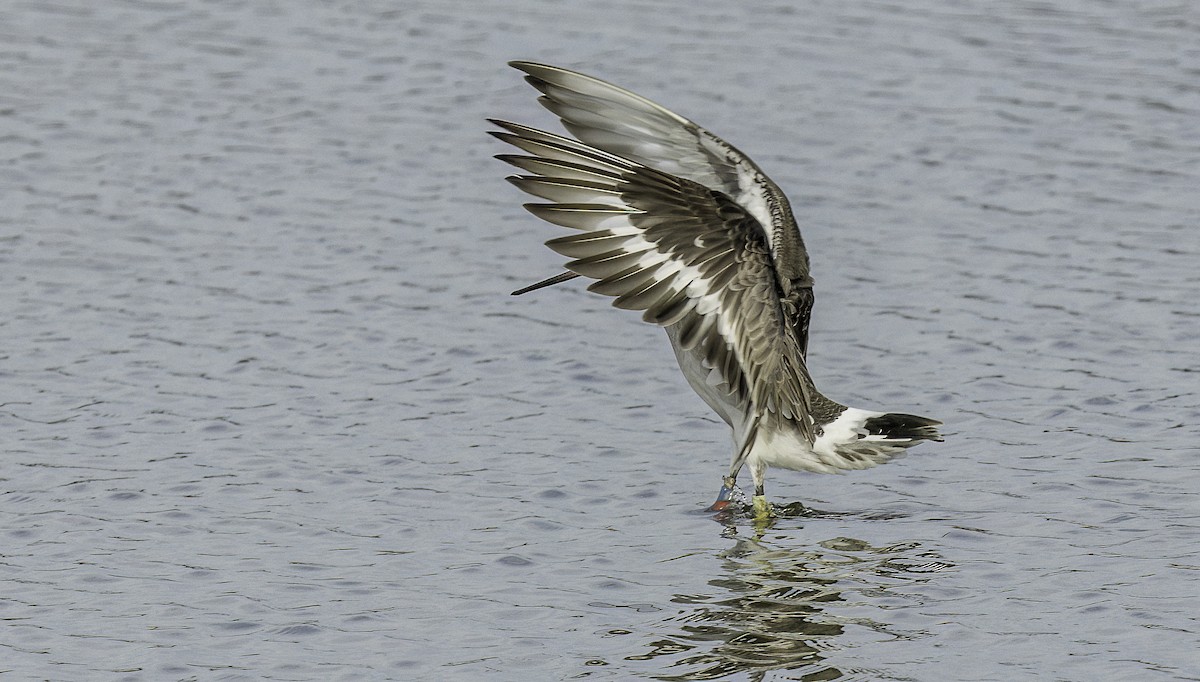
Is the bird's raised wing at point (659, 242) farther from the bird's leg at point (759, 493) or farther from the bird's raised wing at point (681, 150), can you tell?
the bird's leg at point (759, 493)

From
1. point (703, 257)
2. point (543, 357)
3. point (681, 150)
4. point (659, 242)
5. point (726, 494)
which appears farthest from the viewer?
point (543, 357)

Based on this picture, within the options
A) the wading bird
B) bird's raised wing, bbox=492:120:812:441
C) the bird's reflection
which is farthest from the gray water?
bird's raised wing, bbox=492:120:812:441

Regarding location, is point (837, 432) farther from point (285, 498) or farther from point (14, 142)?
point (14, 142)

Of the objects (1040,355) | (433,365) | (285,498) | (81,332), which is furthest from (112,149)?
(1040,355)

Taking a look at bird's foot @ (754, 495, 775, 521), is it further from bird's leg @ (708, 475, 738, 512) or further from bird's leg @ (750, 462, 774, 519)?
bird's leg @ (708, 475, 738, 512)

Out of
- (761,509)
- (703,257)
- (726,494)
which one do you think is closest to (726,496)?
(726,494)

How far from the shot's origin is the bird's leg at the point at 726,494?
36.8 ft

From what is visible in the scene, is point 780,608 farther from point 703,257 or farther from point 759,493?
point 703,257

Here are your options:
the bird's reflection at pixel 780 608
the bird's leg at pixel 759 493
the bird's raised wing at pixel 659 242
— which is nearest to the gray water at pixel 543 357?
the bird's reflection at pixel 780 608

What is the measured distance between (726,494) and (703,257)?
202cm

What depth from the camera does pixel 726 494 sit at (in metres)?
11.3

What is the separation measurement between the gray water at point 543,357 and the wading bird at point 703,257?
1.86 ft

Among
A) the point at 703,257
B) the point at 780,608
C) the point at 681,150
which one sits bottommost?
the point at 780,608

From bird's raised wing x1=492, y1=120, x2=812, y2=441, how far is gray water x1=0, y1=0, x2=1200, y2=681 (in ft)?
4.87
